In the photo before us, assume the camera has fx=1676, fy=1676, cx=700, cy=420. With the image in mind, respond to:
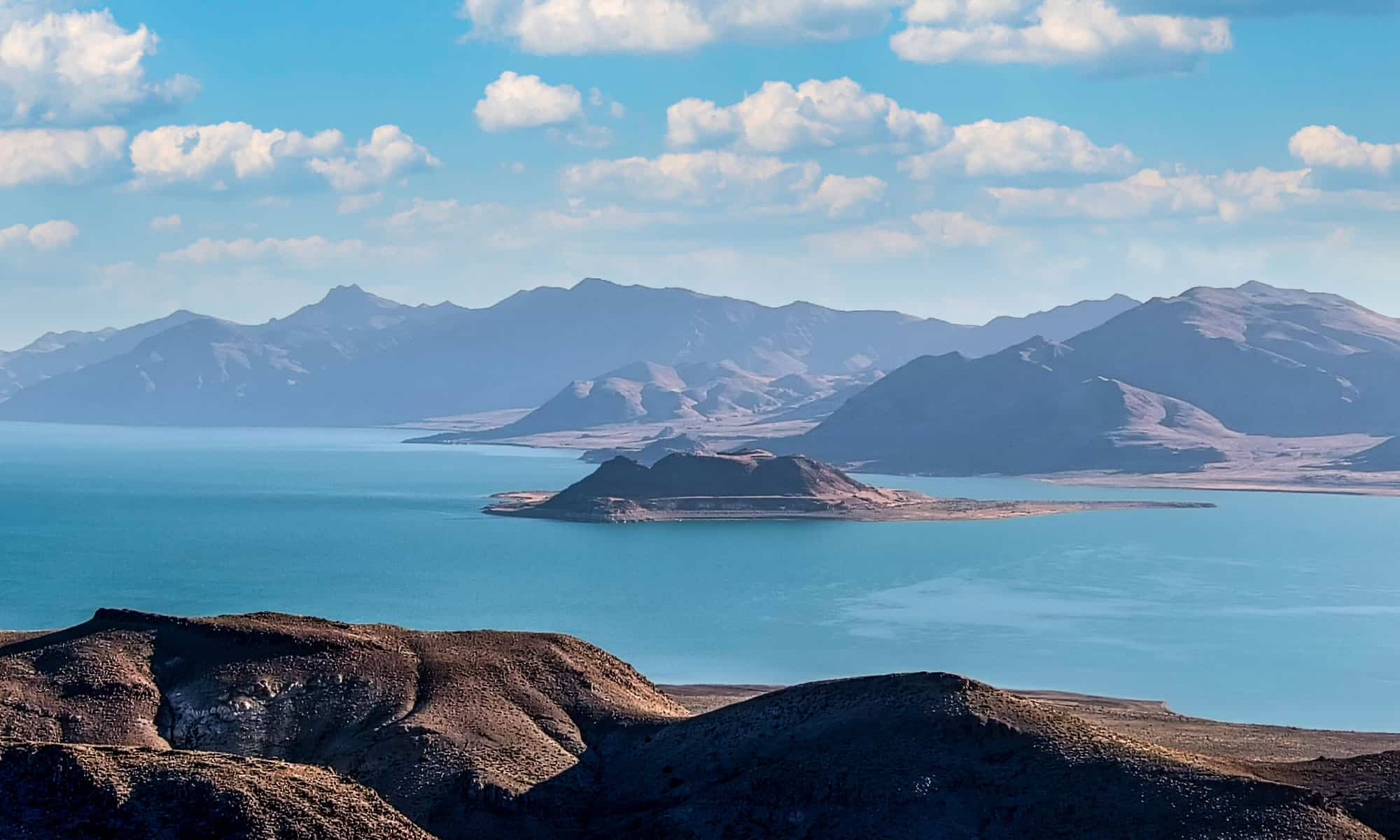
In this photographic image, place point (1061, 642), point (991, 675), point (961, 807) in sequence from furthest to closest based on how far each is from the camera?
point (1061, 642) < point (991, 675) < point (961, 807)

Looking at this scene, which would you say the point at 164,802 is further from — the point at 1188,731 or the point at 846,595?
the point at 846,595

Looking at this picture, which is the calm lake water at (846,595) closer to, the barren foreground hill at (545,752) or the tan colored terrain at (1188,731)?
the tan colored terrain at (1188,731)

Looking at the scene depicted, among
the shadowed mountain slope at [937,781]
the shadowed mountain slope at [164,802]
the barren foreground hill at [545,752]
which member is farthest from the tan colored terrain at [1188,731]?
the shadowed mountain slope at [164,802]

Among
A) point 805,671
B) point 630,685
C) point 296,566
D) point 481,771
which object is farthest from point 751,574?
point 481,771

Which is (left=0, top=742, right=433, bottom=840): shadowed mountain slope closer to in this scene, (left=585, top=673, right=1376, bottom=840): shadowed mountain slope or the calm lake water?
(left=585, top=673, right=1376, bottom=840): shadowed mountain slope

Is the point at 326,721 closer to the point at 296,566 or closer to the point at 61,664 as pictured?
the point at 61,664
